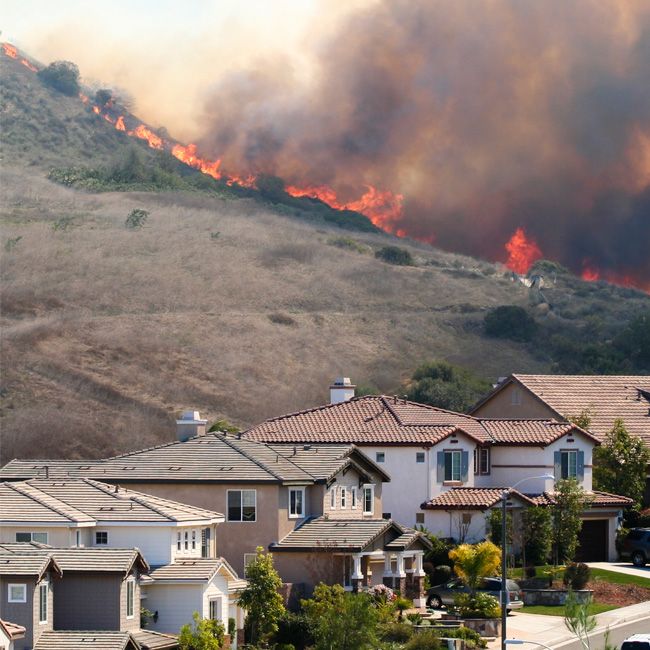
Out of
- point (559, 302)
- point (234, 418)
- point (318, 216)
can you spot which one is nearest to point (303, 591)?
point (234, 418)

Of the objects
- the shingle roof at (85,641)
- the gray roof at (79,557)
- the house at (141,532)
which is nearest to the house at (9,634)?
the shingle roof at (85,641)

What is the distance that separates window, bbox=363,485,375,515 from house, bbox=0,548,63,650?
22.7m

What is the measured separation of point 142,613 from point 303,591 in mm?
8818

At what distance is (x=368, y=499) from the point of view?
64.8m

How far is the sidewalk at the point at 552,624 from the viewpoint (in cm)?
5156

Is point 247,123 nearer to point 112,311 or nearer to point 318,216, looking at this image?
point 318,216

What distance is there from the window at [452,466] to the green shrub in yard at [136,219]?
100 m

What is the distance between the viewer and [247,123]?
579 feet

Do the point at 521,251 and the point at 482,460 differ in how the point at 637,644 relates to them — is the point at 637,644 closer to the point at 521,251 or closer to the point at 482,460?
the point at 482,460

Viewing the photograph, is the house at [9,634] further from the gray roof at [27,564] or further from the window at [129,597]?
the window at [129,597]

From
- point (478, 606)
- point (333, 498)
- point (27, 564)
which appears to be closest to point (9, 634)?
point (27, 564)

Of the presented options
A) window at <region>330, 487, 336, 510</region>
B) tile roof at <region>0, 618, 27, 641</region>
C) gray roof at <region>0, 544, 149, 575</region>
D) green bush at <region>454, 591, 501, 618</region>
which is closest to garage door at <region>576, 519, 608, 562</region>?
window at <region>330, 487, 336, 510</region>

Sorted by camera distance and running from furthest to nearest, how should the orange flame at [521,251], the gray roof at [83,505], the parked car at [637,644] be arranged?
the orange flame at [521,251], the gray roof at [83,505], the parked car at [637,644]

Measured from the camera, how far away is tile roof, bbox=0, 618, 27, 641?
3994 centimetres
